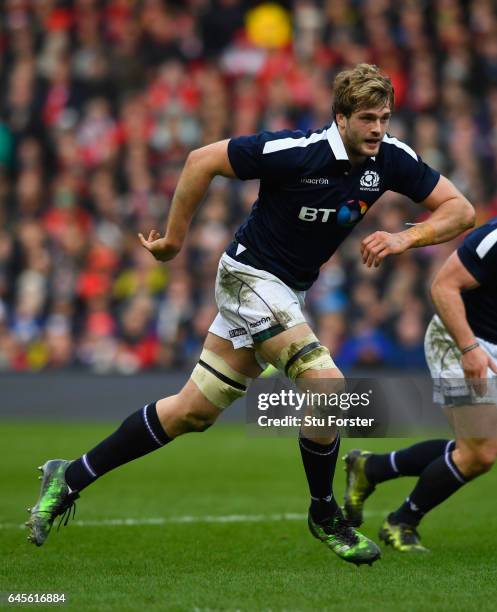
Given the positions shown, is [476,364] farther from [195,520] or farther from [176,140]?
[176,140]

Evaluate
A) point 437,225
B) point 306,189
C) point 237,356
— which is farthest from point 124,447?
point 437,225

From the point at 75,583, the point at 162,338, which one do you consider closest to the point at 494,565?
the point at 75,583

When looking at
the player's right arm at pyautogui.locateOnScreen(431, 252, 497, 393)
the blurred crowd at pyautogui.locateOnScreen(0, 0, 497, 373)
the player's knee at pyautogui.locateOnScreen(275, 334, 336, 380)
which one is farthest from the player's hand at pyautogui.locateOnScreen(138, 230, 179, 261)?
the blurred crowd at pyautogui.locateOnScreen(0, 0, 497, 373)

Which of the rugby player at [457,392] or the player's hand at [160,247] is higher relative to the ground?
the player's hand at [160,247]

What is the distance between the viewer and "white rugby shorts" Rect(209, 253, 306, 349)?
20.2 feet

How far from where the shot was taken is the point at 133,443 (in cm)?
638

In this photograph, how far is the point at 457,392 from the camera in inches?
263

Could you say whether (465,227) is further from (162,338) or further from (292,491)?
(162,338)

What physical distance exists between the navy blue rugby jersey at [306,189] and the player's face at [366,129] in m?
0.08

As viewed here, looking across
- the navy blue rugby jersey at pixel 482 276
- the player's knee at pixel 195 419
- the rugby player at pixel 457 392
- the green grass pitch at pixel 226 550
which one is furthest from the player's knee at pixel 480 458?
the player's knee at pixel 195 419

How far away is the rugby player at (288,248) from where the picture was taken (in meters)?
6.10

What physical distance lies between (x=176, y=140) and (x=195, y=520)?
381 inches

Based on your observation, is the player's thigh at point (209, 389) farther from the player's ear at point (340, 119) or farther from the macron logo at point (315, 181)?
the player's ear at point (340, 119)

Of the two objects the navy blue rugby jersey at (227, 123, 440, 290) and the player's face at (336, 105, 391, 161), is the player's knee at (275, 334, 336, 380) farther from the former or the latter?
the player's face at (336, 105, 391, 161)
